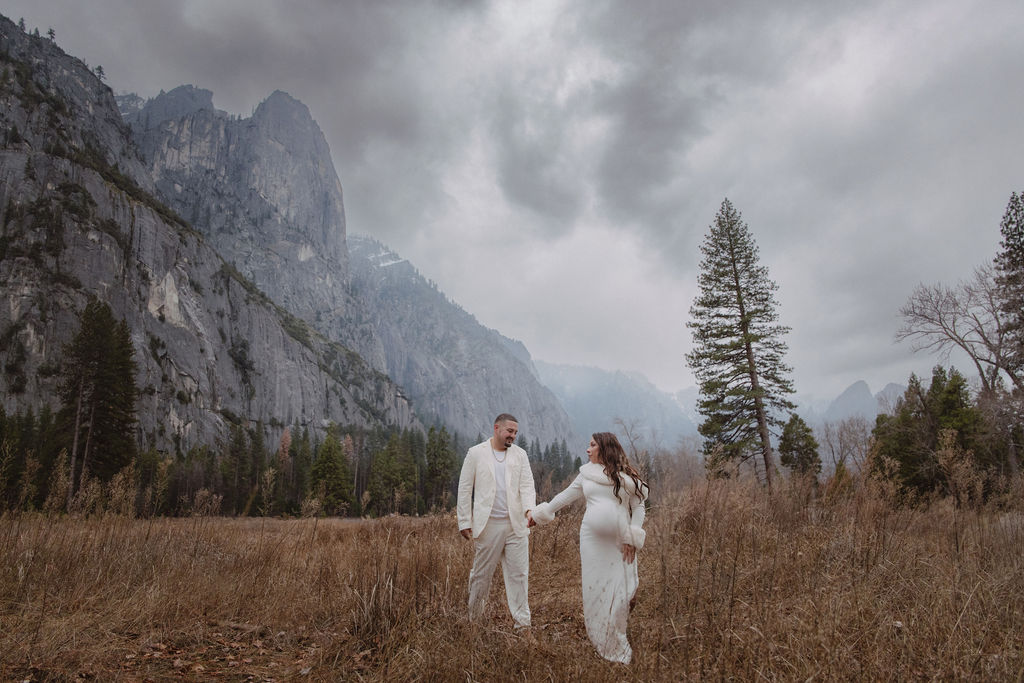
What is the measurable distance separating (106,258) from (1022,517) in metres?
97.8

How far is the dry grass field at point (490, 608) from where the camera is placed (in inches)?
105

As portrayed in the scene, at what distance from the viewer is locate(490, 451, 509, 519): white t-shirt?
470cm

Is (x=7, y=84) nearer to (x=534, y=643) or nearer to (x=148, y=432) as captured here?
(x=148, y=432)

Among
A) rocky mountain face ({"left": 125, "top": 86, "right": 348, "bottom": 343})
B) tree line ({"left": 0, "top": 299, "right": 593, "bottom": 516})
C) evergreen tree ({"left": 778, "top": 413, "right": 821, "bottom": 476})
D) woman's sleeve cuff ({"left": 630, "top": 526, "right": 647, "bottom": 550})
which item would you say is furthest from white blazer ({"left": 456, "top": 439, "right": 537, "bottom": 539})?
rocky mountain face ({"left": 125, "top": 86, "right": 348, "bottom": 343})

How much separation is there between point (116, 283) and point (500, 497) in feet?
304

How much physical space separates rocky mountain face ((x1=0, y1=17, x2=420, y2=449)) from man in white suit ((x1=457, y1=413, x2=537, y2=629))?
2802 inches

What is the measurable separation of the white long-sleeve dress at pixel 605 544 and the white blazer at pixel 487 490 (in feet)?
1.79

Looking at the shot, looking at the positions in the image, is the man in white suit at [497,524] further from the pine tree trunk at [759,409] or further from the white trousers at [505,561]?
the pine tree trunk at [759,409]

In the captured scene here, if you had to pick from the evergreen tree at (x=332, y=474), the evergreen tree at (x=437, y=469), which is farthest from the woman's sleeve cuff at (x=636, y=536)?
the evergreen tree at (x=332, y=474)

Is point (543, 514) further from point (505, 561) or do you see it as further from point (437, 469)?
point (437, 469)

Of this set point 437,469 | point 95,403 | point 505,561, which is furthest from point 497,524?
point 437,469

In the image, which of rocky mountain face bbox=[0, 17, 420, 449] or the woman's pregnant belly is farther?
rocky mountain face bbox=[0, 17, 420, 449]

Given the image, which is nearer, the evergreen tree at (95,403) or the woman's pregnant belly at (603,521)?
the woman's pregnant belly at (603,521)

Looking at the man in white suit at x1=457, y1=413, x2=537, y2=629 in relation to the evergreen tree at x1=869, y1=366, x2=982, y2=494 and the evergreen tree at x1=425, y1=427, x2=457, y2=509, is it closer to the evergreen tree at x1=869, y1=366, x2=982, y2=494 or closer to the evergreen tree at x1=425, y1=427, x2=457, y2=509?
the evergreen tree at x1=869, y1=366, x2=982, y2=494
